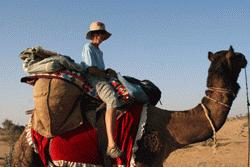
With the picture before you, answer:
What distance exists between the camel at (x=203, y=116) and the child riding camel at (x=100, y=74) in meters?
0.52

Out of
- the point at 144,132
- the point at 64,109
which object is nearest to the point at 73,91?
the point at 64,109

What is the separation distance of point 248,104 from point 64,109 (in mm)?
2976

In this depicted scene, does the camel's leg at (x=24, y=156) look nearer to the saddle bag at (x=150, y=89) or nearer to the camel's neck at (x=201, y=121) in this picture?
the saddle bag at (x=150, y=89)

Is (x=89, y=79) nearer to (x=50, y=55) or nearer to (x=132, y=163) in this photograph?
(x=50, y=55)

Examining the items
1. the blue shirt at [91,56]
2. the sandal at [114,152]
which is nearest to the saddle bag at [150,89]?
the blue shirt at [91,56]

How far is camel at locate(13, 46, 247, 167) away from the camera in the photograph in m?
6.13

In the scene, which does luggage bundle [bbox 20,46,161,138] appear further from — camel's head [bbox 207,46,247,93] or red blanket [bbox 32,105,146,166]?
camel's head [bbox 207,46,247,93]

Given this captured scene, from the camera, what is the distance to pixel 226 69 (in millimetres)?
6230

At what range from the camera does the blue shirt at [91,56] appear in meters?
6.14

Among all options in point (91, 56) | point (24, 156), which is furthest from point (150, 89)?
point (24, 156)

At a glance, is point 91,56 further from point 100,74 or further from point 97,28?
point 97,28

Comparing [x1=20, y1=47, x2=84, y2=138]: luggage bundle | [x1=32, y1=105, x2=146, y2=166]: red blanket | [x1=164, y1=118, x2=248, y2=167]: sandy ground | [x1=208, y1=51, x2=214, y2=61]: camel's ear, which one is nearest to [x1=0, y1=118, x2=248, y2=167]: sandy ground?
[x1=164, y1=118, x2=248, y2=167]: sandy ground

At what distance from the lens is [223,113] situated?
243 inches

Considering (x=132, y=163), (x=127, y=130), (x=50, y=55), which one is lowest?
(x=132, y=163)
